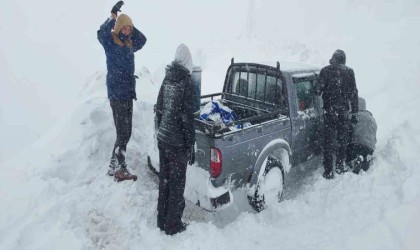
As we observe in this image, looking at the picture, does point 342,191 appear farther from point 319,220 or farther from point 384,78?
point 384,78

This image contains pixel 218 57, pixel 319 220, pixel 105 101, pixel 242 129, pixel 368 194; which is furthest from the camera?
pixel 218 57

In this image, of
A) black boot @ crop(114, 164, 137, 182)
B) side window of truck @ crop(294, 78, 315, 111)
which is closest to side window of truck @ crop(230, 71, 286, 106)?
side window of truck @ crop(294, 78, 315, 111)

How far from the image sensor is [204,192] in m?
4.40

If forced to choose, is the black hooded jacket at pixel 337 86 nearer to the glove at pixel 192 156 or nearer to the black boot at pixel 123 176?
the glove at pixel 192 156

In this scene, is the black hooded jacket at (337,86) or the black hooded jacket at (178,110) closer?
the black hooded jacket at (178,110)

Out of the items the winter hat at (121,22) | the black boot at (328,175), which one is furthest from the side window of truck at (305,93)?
the winter hat at (121,22)

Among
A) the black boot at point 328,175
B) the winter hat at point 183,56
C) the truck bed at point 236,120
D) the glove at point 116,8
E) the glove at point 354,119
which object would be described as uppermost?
the glove at point 116,8

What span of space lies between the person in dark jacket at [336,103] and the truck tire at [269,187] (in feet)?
4.40

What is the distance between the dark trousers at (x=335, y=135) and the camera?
604 centimetres

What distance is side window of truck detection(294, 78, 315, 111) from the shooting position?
567cm

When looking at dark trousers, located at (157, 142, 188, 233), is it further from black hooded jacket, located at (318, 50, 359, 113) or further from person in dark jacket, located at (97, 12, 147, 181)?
black hooded jacket, located at (318, 50, 359, 113)

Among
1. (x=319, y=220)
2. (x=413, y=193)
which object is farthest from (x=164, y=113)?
(x=413, y=193)

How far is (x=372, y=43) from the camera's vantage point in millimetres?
19328

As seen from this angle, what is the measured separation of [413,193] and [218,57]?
109 ft
